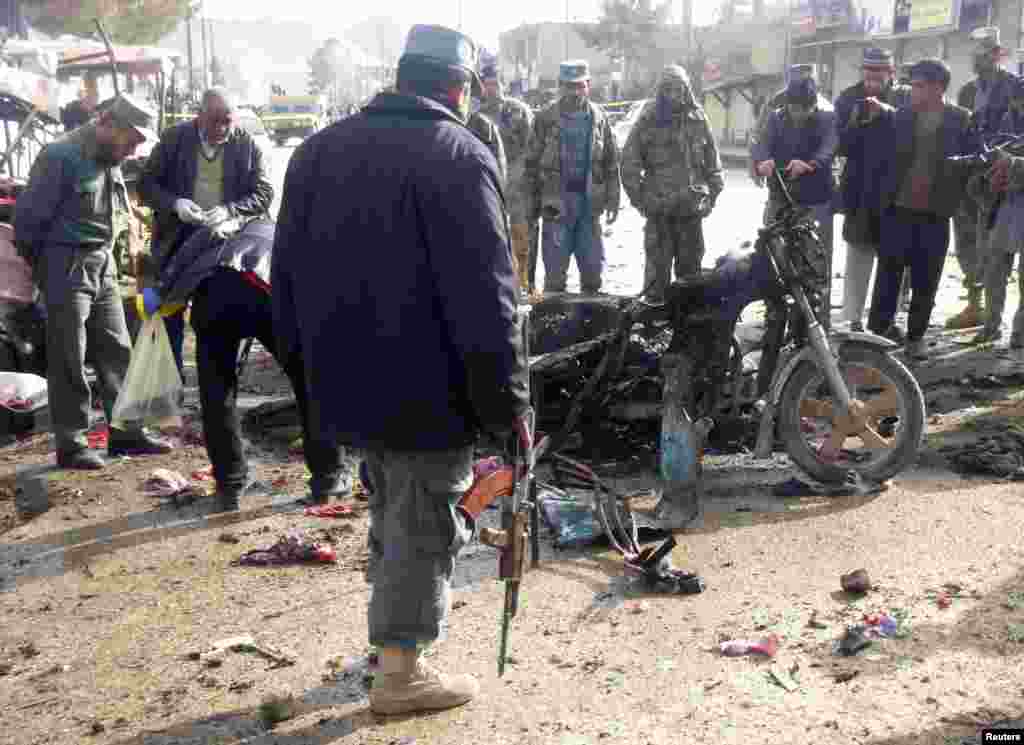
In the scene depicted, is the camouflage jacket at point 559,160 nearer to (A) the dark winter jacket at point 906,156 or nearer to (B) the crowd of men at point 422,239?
(B) the crowd of men at point 422,239

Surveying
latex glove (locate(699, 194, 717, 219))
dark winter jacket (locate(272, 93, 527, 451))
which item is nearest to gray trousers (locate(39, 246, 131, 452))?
dark winter jacket (locate(272, 93, 527, 451))

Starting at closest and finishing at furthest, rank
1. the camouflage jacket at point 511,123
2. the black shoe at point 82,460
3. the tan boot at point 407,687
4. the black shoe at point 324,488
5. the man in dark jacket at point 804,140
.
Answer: the tan boot at point 407,687
the black shoe at point 324,488
the black shoe at point 82,460
the man in dark jacket at point 804,140
the camouflage jacket at point 511,123

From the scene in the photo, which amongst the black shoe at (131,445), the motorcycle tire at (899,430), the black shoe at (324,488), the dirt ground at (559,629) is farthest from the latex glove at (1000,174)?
the black shoe at (131,445)

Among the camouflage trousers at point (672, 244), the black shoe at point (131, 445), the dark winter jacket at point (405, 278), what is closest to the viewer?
the dark winter jacket at point (405, 278)

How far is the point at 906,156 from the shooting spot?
7.91 metres

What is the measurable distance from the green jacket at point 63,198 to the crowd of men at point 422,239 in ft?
0.04

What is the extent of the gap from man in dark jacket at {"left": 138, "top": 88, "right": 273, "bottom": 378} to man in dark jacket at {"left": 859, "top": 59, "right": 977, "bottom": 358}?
456 centimetres

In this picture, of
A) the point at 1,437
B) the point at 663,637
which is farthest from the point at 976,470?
the point at 1,437

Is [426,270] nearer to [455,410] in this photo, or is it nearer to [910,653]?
[455,410]

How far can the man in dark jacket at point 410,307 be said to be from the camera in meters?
2.93

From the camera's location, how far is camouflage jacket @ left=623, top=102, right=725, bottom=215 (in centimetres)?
894

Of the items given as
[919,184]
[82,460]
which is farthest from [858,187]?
[82,460]

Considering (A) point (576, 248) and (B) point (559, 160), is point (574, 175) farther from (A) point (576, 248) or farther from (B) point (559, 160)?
(A) point (576, 248)

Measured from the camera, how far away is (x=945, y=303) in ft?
32.7
